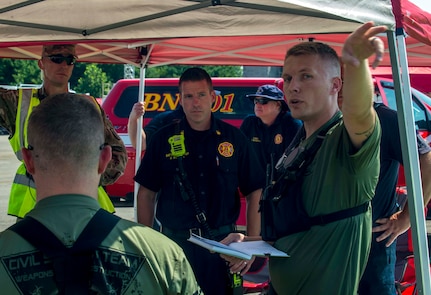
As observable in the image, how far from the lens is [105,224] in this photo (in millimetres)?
1640

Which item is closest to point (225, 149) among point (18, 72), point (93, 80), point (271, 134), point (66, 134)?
point (271, 134)

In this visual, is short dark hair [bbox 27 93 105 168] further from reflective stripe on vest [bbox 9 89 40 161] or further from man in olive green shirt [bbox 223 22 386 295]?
reflective stripe on vest [bbox 9 89 40 161]

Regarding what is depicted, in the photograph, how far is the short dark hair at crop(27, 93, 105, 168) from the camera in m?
1.69

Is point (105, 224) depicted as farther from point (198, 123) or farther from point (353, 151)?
point (198, 123)

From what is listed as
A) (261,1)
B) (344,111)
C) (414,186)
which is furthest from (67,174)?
(414,186)

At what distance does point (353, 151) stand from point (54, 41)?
2.34 m

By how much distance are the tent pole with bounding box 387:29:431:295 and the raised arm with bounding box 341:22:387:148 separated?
3.05 ft

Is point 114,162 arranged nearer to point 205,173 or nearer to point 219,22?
point 205,173

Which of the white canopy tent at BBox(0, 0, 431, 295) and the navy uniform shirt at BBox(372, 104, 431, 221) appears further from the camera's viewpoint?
the navy uniform shirt at BBox(372, 104, 431, 221)

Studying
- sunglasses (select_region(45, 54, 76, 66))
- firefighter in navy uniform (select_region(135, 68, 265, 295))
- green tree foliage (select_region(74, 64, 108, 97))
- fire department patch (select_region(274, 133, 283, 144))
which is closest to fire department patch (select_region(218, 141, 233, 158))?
firefighter in navy uniform (select_region(135, 68, 265, 295))

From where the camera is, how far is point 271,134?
18.8 feet

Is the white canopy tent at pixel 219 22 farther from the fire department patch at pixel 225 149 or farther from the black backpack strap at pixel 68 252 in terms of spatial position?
the black backpack strap at pixel 68 252

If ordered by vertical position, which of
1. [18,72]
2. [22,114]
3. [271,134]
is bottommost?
[271,134]

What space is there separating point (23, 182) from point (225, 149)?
4.20 ft
